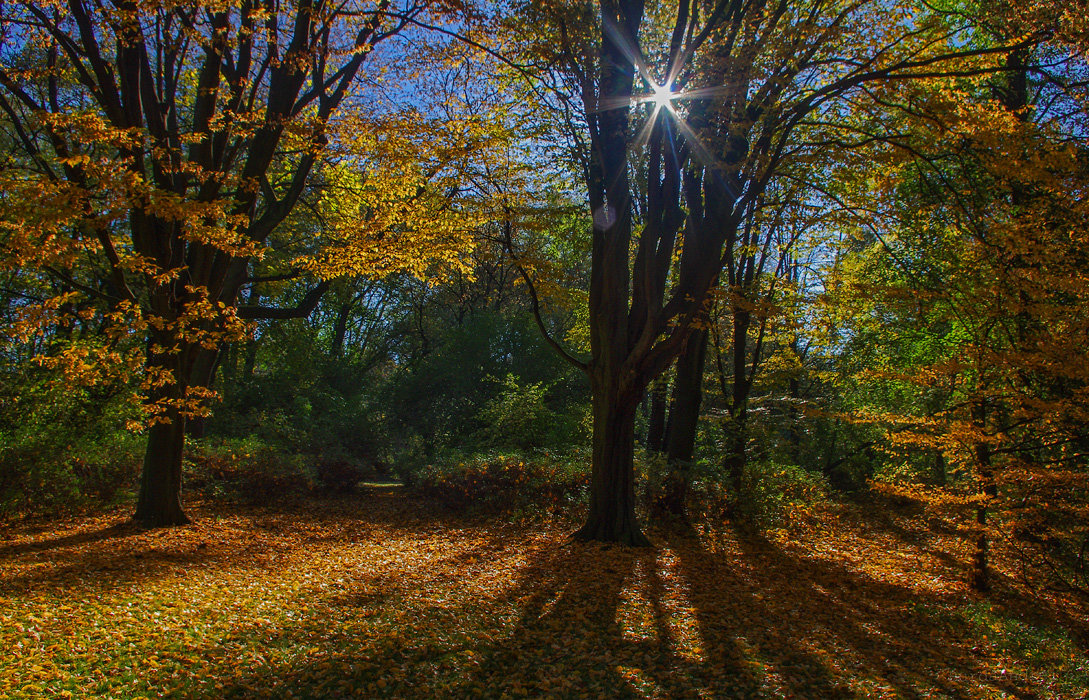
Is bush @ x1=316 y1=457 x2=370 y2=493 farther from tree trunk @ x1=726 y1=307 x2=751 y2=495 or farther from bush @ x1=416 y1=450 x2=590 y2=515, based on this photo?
tree trunk @ x1=726 y1=307 x2=751 y2=495

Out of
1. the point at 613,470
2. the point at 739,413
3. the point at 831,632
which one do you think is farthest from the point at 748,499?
the point at 831,632

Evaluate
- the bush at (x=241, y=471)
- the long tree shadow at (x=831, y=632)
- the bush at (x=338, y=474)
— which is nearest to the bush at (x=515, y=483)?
the bush at (x=338, y=474)

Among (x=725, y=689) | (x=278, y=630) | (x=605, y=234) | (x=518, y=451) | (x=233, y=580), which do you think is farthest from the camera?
(x=518, y=451)

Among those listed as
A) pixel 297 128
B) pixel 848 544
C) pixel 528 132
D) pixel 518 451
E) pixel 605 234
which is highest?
pixel 528 132

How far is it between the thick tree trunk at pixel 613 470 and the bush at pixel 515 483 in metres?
2.61

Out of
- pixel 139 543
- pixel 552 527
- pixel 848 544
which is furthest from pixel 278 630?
pixel 848 544

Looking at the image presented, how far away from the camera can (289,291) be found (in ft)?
72.7

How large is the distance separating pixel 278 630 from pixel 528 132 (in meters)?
7.43

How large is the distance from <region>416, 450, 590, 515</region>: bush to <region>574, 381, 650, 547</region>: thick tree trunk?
2.61m

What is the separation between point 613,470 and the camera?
8.34 meters

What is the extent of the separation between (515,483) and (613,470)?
12.2 feet

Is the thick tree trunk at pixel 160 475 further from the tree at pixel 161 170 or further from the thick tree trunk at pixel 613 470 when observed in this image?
the thick tree trunk at pixel 613 470

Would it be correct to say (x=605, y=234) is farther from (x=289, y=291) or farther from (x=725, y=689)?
(x=289, y=291)

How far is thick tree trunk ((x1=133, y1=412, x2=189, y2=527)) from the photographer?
8.28 metres
